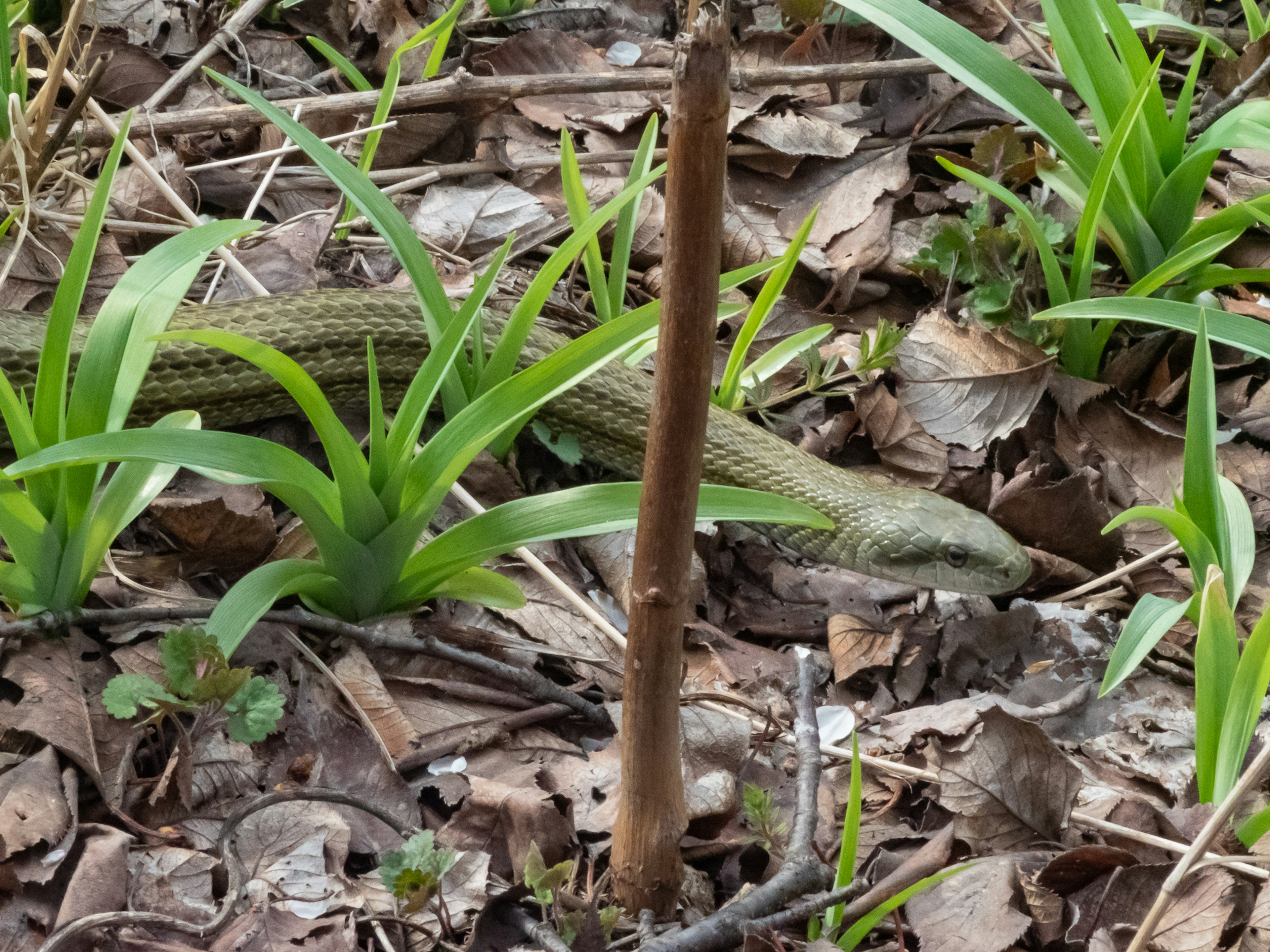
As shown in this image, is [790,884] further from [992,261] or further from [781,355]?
[992,261]

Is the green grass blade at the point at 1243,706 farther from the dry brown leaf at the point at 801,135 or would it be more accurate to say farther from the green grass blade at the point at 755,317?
the dry brown leaf at the point at 801,135

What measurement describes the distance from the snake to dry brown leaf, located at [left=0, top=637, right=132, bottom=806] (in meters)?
1.01

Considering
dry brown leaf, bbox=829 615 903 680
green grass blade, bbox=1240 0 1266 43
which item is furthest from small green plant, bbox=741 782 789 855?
green grass blade, bbox=1240 0 1266 43

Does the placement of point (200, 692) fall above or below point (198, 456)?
below

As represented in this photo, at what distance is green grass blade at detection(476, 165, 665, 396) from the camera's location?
89.6 inches

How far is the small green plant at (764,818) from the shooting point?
1.75m

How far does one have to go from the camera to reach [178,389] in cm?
304

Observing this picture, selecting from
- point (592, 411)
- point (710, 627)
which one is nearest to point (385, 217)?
point (592, 411)

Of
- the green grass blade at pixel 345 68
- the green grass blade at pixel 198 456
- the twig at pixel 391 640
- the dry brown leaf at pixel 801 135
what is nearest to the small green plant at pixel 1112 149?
the dry brown leaf at pixel 801 135

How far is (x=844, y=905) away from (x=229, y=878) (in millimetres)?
1022

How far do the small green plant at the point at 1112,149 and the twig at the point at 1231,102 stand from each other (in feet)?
1.62

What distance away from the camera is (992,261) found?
3.41 metres

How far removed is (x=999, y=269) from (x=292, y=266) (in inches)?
89.1

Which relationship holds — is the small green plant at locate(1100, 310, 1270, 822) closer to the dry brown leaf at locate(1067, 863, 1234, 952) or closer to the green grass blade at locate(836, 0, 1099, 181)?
the dry brown leaf at locate(1067, 863, 1234, 952)
